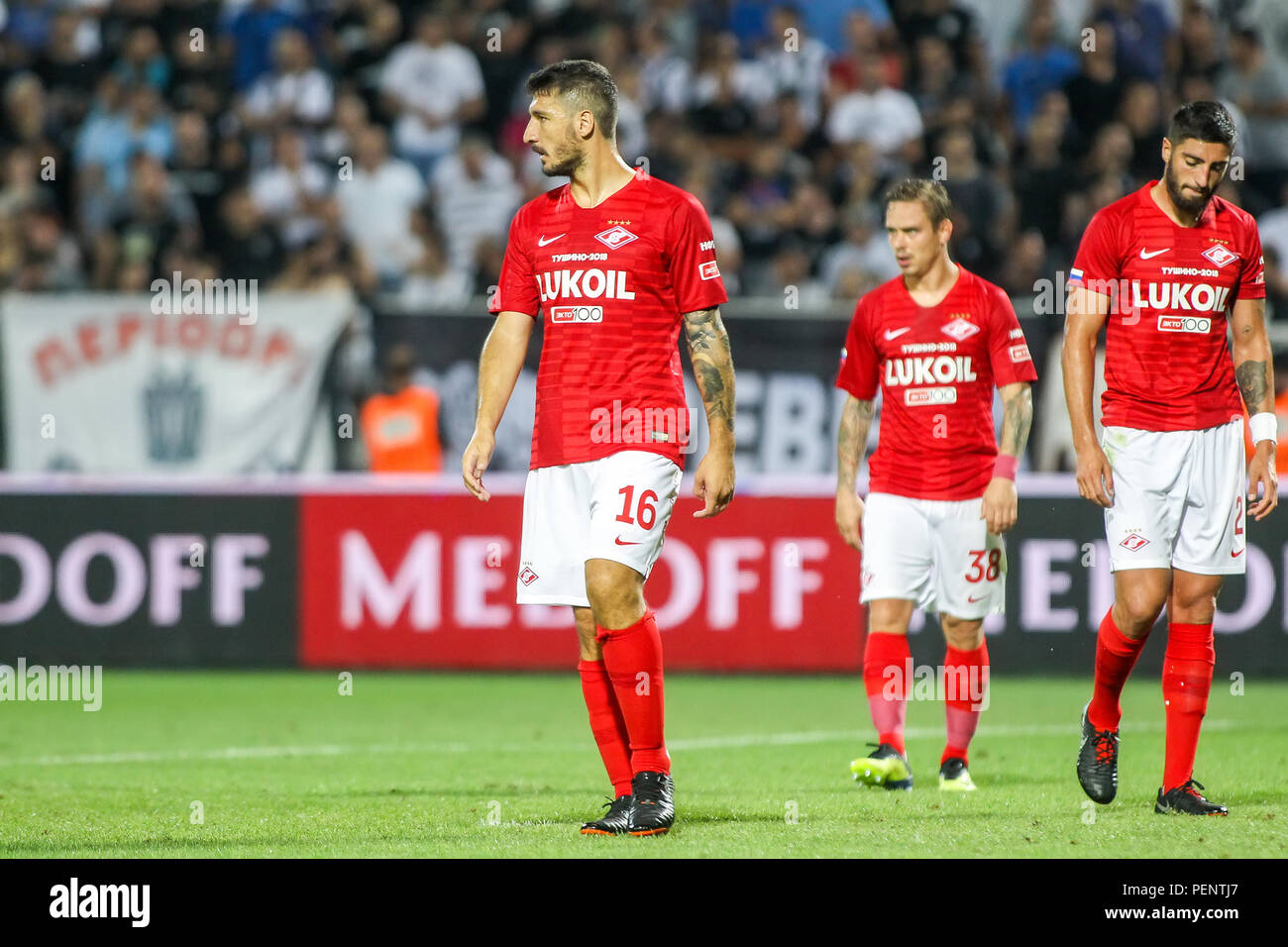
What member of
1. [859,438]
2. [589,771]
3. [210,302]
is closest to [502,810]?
[589,771]

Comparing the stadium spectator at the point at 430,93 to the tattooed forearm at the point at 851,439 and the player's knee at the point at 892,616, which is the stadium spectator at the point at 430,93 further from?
the player's knee at the point at 892,616

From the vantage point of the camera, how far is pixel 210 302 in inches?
528

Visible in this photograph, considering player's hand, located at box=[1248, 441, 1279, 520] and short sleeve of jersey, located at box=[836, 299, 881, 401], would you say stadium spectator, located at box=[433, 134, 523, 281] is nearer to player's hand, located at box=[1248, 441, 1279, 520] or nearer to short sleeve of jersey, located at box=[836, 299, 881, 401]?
short sleeve of jersey, located at box=[836, 299, 881, 401]

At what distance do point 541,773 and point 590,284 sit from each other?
8.21ft

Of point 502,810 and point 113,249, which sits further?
point 113,249

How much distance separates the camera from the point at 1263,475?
244 inches

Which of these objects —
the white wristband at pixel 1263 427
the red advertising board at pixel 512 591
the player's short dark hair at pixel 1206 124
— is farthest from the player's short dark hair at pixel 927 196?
the red advertising board at pixel 512 591

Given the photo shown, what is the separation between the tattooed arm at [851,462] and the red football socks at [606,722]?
5.12 ft

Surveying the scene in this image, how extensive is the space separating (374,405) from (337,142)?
3121 mm

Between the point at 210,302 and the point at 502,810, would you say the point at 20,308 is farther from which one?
the point at 502,810

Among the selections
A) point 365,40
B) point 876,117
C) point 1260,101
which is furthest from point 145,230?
point 1260,101

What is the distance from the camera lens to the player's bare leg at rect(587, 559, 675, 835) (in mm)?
5539

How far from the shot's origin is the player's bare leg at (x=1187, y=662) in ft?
20.1

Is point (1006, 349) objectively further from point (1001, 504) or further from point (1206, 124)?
point (1206, 124)
